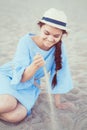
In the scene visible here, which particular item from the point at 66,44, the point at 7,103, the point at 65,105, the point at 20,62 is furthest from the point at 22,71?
the point at 66,44

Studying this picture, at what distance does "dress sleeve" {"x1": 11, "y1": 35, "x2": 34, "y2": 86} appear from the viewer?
1.62 meters

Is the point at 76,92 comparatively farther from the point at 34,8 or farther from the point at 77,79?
the point at 34,8

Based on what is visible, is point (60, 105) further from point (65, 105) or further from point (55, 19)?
point (55, 19)

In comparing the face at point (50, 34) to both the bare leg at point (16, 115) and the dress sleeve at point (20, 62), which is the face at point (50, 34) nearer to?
the dress sleeve at point (20, 62)

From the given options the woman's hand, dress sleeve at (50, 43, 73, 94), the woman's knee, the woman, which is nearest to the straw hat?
the woman

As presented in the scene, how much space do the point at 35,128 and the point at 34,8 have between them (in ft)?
9.00

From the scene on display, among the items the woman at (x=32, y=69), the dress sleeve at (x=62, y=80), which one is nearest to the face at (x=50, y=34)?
the woman at (x=32, y=69)

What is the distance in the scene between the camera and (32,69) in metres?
1.57

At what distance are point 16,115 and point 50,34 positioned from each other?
460 millimetres

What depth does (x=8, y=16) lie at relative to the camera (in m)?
3.81

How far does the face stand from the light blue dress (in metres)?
0.11

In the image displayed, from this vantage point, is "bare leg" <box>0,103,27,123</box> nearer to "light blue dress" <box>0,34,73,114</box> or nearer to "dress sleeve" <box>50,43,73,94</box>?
"light blue dress" <box>0,34,73,114</box>

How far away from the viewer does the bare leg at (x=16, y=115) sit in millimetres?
1693

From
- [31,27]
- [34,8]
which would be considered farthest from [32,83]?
[34,8]
